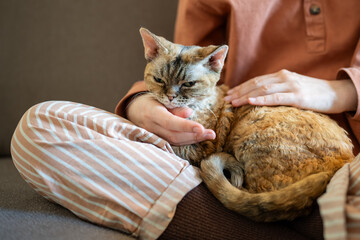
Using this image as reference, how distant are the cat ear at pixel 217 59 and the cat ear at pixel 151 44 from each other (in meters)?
0.25

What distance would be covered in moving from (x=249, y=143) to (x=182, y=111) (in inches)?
14.1

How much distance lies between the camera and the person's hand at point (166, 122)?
1.14 meters

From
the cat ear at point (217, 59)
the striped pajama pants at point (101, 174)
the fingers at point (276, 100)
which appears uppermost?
the cat ear at point (217, 59)

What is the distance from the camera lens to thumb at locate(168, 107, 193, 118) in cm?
129

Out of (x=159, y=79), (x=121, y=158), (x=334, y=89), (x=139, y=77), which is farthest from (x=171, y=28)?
(x=121, y=158)

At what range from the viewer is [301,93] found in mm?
1294

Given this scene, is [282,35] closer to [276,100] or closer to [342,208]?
[276,100]

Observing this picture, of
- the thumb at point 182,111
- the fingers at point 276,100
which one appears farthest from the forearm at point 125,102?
the fingers at point 276,100

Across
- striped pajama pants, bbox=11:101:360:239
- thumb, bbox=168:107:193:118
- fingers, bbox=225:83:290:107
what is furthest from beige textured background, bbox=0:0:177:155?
striped pajama pants, bbox=11:101:360:239

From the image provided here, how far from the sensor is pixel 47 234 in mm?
875

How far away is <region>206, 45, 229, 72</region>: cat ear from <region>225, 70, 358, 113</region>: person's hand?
0.63ft

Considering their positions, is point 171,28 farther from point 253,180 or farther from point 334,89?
point 253,180

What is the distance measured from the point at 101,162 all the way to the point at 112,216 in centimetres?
20

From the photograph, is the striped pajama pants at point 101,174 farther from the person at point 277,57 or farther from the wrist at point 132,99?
the wrist at point 132,99
